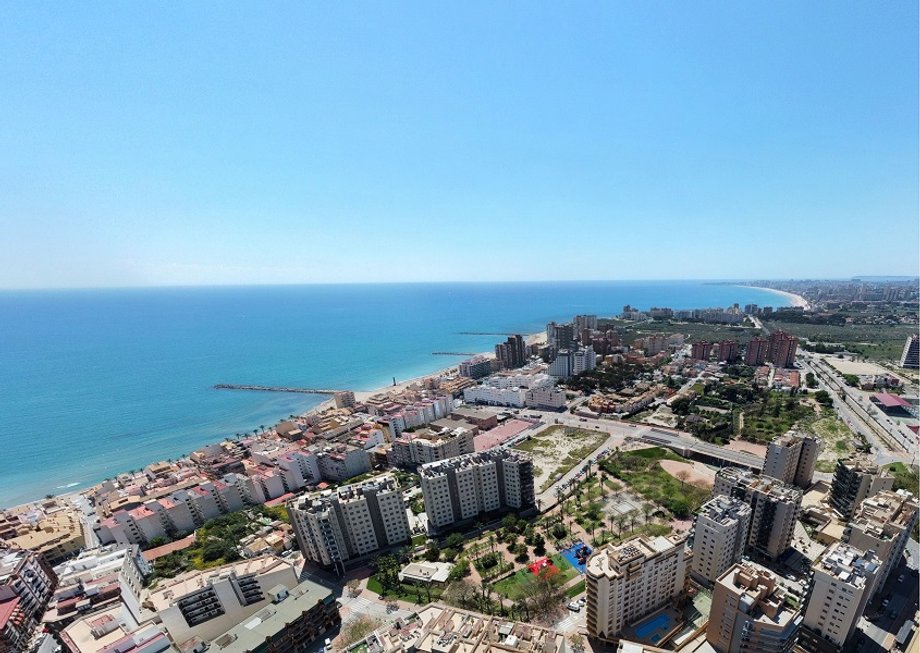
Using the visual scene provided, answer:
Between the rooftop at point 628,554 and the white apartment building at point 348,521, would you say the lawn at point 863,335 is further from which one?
the white apartment building at point 348,521

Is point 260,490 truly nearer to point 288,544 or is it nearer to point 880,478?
point 288,544

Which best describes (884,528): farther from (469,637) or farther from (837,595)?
(469,637)

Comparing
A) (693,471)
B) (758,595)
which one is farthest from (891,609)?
(693,471)

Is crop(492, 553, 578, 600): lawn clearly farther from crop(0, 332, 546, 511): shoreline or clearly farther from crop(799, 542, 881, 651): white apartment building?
crop(0, 332, 546, 511): shoreline

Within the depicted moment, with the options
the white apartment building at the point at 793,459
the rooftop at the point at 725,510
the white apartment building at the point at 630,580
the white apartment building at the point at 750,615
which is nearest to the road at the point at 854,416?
the white apartment building at the point at 793,459

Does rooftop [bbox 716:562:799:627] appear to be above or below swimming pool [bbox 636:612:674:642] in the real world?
above

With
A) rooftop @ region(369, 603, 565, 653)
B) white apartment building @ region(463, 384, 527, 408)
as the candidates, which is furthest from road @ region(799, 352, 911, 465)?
rooftop @ region(369, 603, 565, 653)
